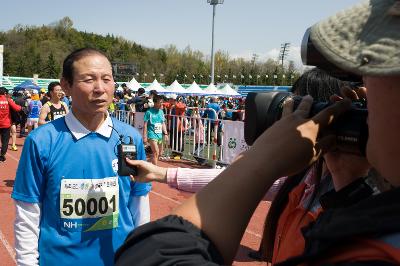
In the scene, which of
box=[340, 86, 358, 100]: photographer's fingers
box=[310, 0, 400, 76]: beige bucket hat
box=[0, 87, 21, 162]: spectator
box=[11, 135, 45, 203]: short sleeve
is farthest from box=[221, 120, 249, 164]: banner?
box=[310, 0, 400, 76]: beige bucket hat

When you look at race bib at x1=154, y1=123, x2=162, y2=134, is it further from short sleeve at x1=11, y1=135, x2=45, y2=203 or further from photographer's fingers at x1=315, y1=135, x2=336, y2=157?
photographer's fingers at x1=315, y1=135, x2=336, y2=157

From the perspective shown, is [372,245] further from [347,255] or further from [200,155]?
[200,155]

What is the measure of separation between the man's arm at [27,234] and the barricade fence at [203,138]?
6.85m

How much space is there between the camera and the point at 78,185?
220 centimetres

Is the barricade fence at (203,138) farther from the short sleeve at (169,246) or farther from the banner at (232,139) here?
the short sleeve at (169,246)

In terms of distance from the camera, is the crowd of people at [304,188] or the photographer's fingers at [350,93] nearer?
the crowd of people at [304,188]

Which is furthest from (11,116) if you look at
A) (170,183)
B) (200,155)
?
(170,183)

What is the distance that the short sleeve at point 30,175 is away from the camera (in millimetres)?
2074

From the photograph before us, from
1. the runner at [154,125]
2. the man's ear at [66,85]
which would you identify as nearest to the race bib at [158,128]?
the runner at [154,125]

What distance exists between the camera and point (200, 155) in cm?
1076

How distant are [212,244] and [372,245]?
0.24 meters

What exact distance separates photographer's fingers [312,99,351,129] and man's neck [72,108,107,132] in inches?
68.9

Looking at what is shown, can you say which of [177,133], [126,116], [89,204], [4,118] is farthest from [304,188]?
[126,116]

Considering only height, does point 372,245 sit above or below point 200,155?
above
